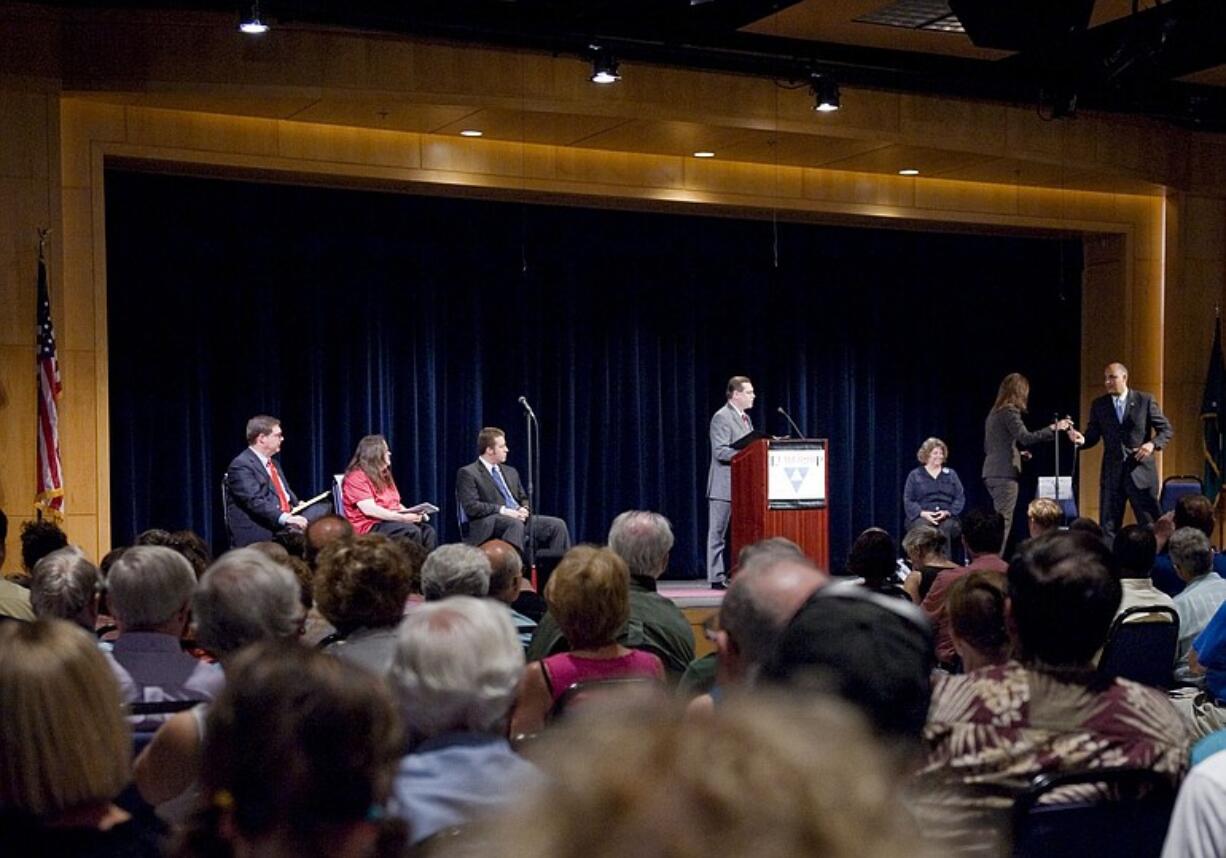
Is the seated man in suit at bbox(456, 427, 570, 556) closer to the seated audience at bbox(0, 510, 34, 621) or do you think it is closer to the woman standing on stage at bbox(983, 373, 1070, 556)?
the woman standing on stage at bbox(983, 373, 1070, 556)

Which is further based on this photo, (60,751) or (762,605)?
(762,605)

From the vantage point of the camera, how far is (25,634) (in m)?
1.77

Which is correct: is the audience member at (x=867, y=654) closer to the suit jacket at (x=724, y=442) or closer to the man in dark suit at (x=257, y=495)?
the man in dark suit at (x=257, y=495)

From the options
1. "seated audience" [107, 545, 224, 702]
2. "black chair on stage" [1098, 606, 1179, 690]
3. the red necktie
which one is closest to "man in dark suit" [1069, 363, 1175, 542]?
the red necktie

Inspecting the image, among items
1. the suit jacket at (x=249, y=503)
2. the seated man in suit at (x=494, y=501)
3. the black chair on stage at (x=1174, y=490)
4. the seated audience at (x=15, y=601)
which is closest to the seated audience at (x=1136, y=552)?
the seated audience at (x=15, y=601)

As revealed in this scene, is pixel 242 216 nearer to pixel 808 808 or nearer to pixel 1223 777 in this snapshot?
pixel 1223 777

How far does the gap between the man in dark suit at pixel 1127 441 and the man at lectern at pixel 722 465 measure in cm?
234

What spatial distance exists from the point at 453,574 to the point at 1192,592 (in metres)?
2.50

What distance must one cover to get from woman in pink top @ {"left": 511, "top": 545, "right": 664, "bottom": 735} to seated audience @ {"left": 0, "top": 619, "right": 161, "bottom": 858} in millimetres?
1343

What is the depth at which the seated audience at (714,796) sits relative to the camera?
547 mm

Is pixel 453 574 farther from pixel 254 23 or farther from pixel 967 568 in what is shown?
pixel 254 23

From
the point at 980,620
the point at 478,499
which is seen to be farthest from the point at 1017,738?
the point at 478,499

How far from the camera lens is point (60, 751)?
169 centimetres

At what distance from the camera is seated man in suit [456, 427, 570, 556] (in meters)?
9.06
